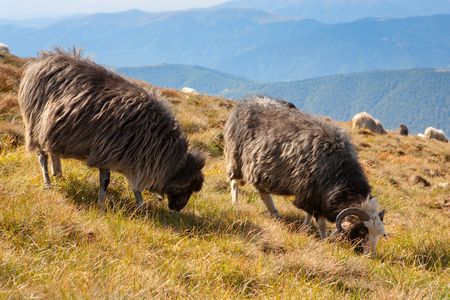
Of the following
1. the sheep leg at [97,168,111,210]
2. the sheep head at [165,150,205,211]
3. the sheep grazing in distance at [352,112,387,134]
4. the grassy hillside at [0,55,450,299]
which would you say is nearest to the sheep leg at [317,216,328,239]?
the grassy hillside at [0,55,450,299]

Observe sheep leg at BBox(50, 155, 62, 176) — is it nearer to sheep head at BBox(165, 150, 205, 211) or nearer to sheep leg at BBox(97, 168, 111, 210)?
sheep leg at BBox(97, 168, 111, 210)

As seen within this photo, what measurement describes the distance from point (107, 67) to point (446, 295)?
522 centimetres

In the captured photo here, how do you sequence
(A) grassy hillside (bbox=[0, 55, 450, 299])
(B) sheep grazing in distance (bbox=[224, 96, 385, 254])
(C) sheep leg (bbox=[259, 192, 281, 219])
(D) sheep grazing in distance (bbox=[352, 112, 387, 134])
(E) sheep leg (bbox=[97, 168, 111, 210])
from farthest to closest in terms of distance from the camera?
1. (D) sheep grazing in distance (bbox=[352, 112, 387, 134])
2. (C) sheep leg (bbox=[259, 192, 281, 219])
3. (B) sheep grazing in distance (bbox=[224, 96, 385, 254])
4. (E) sheep leg (bbox=[97, 168, 111, 210])
5. (A) grassy hillside (bbox=[0, 55, 450, 299])

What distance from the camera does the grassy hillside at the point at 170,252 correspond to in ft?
9.64

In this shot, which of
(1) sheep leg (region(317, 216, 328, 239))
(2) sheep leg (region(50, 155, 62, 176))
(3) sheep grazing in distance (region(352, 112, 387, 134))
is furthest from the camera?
(3) sheep grazing in distance (region(352, 112, 387, 134))

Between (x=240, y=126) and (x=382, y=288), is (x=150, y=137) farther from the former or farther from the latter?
(x=382, y=288)

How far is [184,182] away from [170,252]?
1461mm

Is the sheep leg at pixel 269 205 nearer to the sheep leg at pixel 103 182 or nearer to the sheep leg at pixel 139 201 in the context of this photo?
the sheep leg at pixel 139 201

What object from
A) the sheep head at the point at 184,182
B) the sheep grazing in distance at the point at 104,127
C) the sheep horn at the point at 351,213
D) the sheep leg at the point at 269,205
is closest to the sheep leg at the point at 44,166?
the sheep grazing in distance at the point at 104,127

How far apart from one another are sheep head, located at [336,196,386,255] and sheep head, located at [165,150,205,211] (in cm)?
205

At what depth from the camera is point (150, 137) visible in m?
4.88

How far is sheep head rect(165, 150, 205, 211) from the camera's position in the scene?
203 inches

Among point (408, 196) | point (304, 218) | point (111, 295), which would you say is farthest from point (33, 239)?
point (408, 196)

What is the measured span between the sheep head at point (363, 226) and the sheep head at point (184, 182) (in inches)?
80.7
